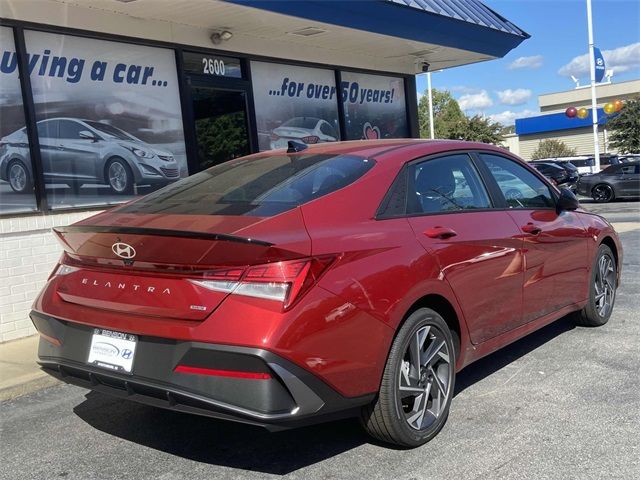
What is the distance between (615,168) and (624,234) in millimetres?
11169

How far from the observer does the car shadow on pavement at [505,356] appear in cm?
447

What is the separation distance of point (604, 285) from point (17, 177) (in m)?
5.74

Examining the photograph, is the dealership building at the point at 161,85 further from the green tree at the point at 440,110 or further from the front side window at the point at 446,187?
the green tree at the point at 440,110

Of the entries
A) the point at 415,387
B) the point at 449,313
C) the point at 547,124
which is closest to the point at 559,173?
the point at 449,313

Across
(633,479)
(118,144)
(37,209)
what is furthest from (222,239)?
(118,144)

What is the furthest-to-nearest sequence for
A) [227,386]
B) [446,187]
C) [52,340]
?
1. [446,187]
2. [52,340]
3. [227,386]

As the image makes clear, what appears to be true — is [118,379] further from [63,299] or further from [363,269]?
[363,269]

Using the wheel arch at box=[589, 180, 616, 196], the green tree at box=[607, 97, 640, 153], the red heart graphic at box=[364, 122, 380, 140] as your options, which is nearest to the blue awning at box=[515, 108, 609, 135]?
the green tree at box=[607, 97, 640, 153]

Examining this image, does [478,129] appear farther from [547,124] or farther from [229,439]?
[229,439]

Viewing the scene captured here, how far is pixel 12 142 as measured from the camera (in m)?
6.41

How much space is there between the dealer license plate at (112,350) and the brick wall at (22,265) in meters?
3.51

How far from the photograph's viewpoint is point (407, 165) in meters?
3.77

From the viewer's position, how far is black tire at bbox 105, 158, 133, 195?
748cm

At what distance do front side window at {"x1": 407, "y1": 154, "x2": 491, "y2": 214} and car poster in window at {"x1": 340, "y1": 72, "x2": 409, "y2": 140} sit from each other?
23.0 feet
